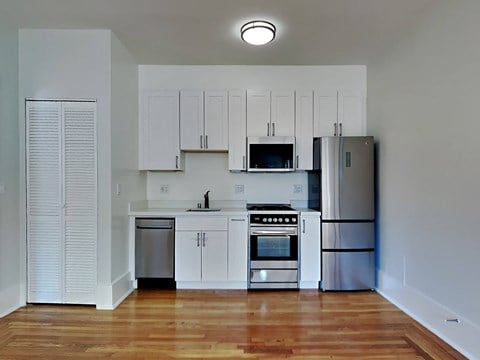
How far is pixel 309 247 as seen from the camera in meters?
3.76

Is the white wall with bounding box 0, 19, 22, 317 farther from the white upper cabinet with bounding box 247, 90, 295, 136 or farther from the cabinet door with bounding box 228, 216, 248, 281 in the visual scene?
the white upper cabinet with bounding box 247, 90, 295, 136

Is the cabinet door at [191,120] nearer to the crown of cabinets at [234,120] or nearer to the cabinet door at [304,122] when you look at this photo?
the crown of cabinets at [234,120]

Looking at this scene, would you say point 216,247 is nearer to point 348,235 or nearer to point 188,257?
point 188,257

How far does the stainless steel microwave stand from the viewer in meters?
3.99

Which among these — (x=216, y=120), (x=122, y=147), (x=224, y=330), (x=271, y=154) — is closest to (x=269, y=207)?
(x=271, y=154)

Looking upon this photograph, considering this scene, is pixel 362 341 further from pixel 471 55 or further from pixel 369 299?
pixel 471 55

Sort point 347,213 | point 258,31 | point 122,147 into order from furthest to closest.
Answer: point 347,213 < point 122,147 < point 258,31

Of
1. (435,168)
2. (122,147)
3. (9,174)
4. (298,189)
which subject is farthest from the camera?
(298,189)

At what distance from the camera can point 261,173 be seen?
14.4 feet

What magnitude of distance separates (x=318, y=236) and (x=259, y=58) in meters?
2.21

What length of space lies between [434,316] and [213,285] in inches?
88.0

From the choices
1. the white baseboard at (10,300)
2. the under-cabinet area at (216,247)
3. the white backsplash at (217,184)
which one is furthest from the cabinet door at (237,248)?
the white baseboard at (10,300)

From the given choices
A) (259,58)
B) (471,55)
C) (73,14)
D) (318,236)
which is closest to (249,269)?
(318,236)

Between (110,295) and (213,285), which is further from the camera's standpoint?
(213,285)
